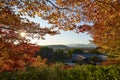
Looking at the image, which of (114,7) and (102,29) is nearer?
(114,7)

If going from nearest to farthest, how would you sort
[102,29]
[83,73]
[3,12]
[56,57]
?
[3,12]
[83,73]
[102,29]
[56,57]

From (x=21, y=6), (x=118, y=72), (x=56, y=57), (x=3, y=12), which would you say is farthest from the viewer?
(x=56, y=57)

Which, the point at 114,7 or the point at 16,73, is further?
the point at 16,73

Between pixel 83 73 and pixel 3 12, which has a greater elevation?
pixel 3 12

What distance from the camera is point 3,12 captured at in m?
16.2

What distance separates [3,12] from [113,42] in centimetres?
969

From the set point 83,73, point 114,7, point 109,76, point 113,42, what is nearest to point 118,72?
point 109,76

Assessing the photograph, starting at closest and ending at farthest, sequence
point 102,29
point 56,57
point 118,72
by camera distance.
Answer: point 118,72, point 102,29, point 56,57

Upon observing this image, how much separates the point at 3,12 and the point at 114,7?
507 cm

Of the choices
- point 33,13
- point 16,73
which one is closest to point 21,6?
point 33,13

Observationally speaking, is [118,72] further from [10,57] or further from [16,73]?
[10,57]

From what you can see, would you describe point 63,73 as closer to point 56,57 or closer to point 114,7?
point 114,7

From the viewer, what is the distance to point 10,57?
2353 cm

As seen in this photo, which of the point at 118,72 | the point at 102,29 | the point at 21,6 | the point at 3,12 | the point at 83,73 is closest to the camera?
the point at 21,6
